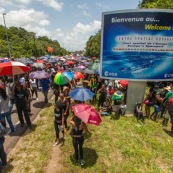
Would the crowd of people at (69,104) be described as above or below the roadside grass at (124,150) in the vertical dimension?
above

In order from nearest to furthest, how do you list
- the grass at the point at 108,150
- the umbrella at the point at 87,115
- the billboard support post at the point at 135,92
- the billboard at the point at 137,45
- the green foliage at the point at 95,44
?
the umbrella at the point at 87,115 → the grass at the point at 108,150 → the billboard at the point at 137,45 → the billboard support post at the point at 135,92 → the green foliage at the point at 95,44

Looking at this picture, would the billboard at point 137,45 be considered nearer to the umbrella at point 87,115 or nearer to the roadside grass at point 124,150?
the roadside grass at point 124,150

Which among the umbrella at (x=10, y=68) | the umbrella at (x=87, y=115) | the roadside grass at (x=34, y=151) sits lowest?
the roadside grass at (x=34, y=151)

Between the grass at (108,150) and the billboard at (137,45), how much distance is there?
9.93ft

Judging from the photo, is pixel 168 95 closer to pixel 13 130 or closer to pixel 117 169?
pixel 117 169

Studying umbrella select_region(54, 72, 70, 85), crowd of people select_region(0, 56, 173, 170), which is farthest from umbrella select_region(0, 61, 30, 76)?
umbrella select_region(54, 72, 70, 85)

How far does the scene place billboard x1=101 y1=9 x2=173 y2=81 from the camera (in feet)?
31.3

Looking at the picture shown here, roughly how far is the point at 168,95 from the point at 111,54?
12.7 feet

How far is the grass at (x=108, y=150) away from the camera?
6.44 m

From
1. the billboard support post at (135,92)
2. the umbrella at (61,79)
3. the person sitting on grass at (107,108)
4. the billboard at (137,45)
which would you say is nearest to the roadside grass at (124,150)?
the person sitting on grass at (107,108)

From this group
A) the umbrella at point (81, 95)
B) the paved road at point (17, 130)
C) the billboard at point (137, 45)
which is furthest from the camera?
the billboard at point (137, 45)

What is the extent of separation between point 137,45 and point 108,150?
562cm

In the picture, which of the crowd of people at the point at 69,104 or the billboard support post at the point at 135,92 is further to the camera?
the billboard support post at the point at 135,92

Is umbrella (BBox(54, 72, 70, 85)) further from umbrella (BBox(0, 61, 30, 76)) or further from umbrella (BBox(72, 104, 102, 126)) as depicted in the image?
umbrella (BBox(72, 104, 102, 126))
